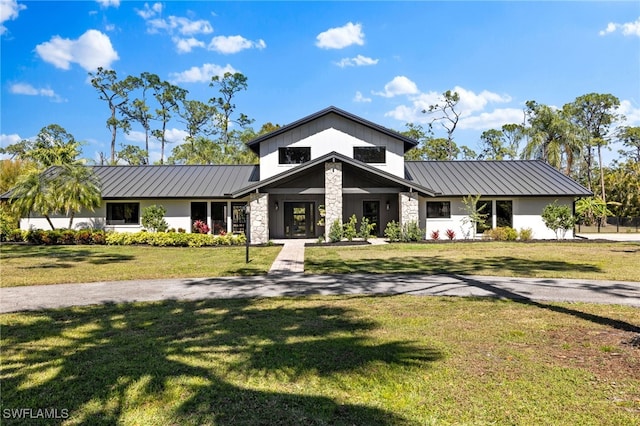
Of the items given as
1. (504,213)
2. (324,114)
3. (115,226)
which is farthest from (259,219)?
(504,213)

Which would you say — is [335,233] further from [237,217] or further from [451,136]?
[451,136]

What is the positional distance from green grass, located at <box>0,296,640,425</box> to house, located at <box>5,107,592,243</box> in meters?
15.5

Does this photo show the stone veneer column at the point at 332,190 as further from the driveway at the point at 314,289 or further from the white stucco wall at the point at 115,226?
the driveway at the point at 314,289

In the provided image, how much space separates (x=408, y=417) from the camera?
3154 millimetres

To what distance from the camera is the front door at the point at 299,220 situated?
23.7m

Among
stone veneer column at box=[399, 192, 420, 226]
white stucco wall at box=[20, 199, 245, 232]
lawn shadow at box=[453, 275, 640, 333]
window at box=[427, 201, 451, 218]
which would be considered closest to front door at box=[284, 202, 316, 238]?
white stucco wall at box=[20, 199, 245, 232]

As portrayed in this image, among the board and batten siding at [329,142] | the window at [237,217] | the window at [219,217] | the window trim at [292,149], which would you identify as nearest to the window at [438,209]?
the board and batten siding at [329,142]

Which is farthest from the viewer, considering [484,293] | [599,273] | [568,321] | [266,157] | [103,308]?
[266,157]

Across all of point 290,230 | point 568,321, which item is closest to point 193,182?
point 290,230

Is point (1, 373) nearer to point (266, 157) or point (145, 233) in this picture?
point (145, 233)

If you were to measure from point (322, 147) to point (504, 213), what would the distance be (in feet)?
37.6

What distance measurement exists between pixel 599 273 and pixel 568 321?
5.79m

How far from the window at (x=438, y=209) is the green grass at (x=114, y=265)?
10863 millimetres

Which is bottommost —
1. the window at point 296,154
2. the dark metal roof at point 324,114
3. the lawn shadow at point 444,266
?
the lawn shadow at point 444,266
